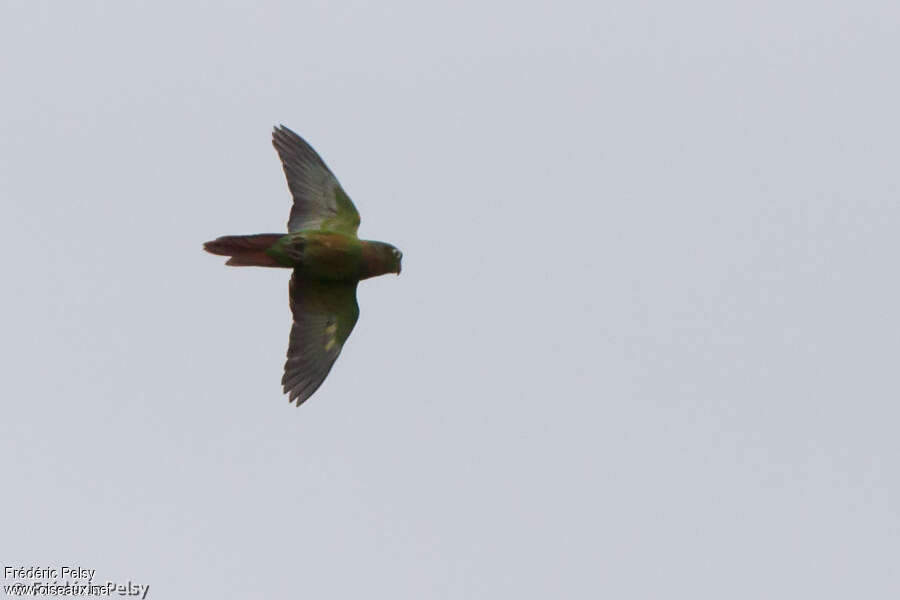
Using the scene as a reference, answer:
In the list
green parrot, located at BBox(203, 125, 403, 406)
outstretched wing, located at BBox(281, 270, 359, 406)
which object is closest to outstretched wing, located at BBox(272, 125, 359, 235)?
green parrot, located at BBox(203, 125, 403, 406)

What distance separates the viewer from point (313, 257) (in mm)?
19156

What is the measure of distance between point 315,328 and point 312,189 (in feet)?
6.87

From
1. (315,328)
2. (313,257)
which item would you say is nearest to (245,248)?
(313,257)

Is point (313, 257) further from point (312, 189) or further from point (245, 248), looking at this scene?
point (312, 189)

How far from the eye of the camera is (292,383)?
62.8 ft

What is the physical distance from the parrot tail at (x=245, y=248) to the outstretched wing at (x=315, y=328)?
67cm

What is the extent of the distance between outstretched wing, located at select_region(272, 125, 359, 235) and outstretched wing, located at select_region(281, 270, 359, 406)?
0.94m

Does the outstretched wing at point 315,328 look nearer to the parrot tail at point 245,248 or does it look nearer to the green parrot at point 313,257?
the green parrot at point 313,257

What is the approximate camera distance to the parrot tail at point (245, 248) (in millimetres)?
18688

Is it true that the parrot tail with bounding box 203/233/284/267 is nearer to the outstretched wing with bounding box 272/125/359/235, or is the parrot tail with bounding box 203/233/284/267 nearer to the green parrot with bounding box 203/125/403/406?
the green parrot with bounding box 203/125/403/406

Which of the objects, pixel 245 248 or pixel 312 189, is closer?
pixel 245 248

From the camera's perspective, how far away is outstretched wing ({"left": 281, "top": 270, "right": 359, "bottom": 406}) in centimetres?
1923

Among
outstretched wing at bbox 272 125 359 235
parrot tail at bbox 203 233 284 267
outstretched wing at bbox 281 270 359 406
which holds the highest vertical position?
outstretched wing at bbox 272 125 359 235

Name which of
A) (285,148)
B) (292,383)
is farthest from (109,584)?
(285,148)
